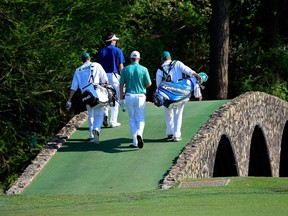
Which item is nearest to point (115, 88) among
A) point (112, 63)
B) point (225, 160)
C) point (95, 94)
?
point (112, 63)

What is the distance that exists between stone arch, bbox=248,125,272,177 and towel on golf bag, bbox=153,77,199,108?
908cm

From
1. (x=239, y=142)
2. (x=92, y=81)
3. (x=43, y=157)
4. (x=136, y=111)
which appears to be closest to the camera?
(x=43, y=157)

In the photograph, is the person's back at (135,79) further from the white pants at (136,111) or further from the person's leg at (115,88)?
the person's leg at (115,88)

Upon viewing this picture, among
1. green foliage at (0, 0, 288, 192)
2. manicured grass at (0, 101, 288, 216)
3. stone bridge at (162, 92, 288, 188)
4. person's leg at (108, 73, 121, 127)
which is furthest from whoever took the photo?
green foliage at (0, 0, 288, 192)

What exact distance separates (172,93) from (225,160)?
5713 mm

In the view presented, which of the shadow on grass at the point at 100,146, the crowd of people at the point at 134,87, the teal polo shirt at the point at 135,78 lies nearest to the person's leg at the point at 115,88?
the crowd of people at the point at 134,87

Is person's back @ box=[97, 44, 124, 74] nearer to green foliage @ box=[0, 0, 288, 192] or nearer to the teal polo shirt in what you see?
the teal polo shirt

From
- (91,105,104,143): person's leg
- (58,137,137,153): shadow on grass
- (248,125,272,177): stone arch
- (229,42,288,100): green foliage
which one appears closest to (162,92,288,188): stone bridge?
(248,125,272,177): stone arch

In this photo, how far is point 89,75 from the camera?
1989 cm

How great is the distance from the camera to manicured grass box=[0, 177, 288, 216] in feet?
45.1

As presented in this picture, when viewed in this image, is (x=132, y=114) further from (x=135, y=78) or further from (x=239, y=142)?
(x=239, y=142)

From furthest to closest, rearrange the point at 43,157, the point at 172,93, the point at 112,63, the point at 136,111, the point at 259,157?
the point at 259,157 < the point at 112,63 < the point at 172,93 < the point at 136,111 < the point at 43,157

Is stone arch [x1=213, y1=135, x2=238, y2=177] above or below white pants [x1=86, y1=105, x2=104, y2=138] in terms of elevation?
below

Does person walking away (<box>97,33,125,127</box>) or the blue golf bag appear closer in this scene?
the blue golf bag
